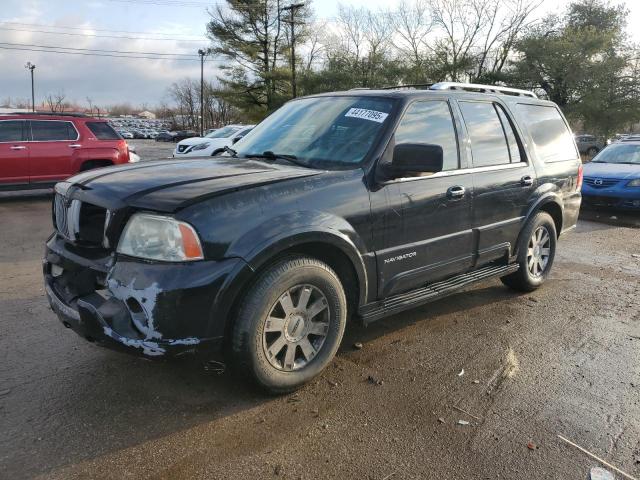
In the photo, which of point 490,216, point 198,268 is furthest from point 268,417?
point 490,216

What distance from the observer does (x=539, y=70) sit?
33.0 m

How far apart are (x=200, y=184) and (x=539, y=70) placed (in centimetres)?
3510

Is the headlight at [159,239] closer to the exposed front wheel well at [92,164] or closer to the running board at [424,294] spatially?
the running board at [424,294]

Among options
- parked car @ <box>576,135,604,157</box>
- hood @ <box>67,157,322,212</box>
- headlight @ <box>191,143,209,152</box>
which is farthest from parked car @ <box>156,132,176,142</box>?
hood @ <box>67,157,322,212</box>

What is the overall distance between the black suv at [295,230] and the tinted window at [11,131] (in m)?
8.47

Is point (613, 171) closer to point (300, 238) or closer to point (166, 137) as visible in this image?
point (300, 238)

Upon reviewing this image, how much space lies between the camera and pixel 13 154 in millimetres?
10578

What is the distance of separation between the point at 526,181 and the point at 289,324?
9.40ft

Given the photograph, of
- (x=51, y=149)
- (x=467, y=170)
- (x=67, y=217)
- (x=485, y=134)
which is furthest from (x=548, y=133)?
(x=51, y=149)

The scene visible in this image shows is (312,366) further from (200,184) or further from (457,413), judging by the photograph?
(200,184)

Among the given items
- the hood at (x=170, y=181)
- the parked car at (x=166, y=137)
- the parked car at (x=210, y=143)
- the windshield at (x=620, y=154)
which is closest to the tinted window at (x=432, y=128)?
the hood at (x=170, y=181)

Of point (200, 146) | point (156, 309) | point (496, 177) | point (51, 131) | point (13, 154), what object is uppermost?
point (51, 131)

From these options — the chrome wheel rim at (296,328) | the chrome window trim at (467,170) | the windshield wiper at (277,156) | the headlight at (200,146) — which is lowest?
the chrome wheel rim at (296,328)

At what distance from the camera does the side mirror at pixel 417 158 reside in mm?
3244
